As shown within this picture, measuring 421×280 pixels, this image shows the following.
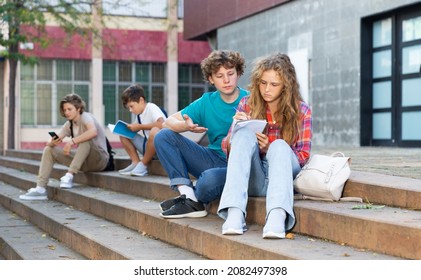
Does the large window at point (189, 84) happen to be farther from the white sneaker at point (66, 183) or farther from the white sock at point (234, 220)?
the white sock at point (234, 220)

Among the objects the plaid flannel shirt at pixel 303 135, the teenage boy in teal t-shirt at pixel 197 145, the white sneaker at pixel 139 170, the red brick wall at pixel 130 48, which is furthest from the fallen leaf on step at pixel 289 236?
the red brick wall at pixel 130 48

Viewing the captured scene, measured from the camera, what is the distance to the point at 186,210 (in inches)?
209

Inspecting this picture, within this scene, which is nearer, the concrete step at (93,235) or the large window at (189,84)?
the concrete step at (93,235)

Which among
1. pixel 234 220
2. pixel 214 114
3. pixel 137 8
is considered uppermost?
pixel 137 8

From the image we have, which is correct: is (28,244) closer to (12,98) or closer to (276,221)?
(276,221)

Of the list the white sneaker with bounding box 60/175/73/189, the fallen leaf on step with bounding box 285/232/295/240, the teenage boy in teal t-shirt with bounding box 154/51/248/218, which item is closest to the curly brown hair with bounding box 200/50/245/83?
the teenage boy in teal t-shirt with bounding box 154/51/248/218

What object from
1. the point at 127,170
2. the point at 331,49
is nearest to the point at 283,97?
the point at 127,170

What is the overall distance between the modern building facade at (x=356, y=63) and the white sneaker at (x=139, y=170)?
6.12m

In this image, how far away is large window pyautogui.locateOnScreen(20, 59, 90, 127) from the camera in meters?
24.2

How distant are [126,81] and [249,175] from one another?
2043cm

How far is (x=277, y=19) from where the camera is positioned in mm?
16922

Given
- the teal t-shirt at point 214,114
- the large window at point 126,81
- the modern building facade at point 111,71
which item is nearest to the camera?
the teal t-shirt at point 214,114

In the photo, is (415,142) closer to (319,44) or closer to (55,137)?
(319,44)

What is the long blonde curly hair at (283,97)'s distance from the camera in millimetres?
4738
